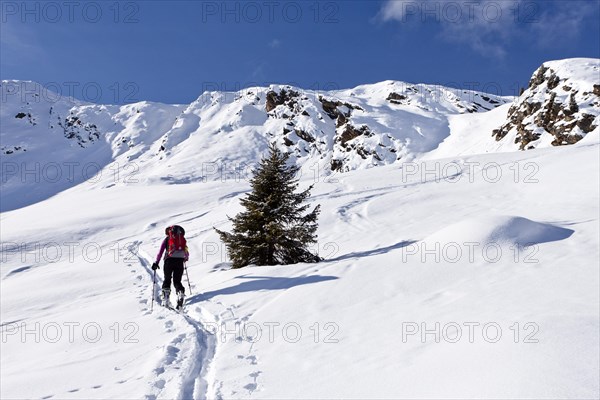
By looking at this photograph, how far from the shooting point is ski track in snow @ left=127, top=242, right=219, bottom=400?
16.1 feet

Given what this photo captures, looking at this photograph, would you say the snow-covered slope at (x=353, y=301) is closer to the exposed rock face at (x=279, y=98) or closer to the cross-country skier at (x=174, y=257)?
the cross-country skier at (x=174, y=257)

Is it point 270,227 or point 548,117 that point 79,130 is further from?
point 270,227

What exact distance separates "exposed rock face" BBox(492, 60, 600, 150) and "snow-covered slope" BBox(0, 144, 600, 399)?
48233 mm

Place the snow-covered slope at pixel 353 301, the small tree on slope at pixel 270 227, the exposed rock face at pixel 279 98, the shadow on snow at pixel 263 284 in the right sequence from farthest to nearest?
the exposed rock face at pixel 279 98 < the small tree on slope at pixel 270 227 < the shadow on snow at pixel 263 284 < the snow-covered slope at pixel 353 301

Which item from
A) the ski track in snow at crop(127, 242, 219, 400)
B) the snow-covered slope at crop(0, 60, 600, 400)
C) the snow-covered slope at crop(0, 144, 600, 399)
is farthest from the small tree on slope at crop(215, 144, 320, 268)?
the ski track in snow at crop(127, 242, 219, 400)

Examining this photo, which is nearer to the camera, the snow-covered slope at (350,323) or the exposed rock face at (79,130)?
the snow-covered slope at (350,323)

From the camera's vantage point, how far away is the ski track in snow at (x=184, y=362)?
491 centimetres

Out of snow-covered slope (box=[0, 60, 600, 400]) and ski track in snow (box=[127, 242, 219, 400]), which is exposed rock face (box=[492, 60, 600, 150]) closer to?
snow-covered slope (box=[0, 60, 600, 400])

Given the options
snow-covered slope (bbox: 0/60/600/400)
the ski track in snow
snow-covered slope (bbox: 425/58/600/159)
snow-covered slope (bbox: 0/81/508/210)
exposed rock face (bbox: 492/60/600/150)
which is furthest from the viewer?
snow-covered slope (bbox: 0/81/508/210)

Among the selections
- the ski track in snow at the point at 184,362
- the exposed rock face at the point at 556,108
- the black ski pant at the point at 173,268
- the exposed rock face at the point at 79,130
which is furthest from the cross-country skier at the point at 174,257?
the exposed rock face at the point at 79,130

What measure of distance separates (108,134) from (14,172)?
4071 cm

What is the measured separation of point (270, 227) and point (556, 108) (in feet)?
211

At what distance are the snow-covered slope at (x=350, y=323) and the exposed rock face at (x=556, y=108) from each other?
48233 mm

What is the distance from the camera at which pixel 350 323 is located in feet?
21.8
